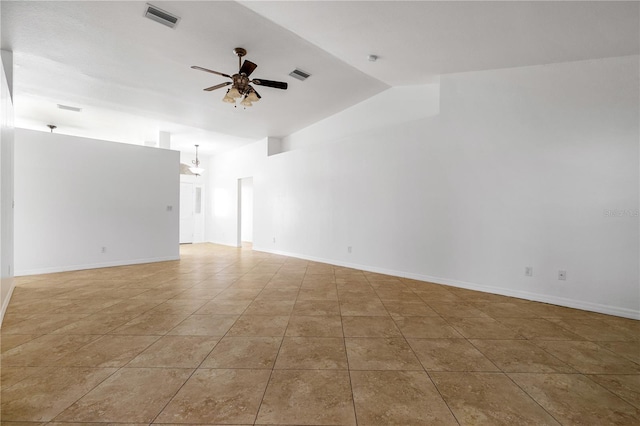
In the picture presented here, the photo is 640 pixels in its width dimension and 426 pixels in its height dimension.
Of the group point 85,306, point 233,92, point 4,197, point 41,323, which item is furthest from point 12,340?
point 233,92

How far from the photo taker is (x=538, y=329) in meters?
2.85

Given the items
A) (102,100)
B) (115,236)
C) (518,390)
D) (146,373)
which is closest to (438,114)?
(518,390)

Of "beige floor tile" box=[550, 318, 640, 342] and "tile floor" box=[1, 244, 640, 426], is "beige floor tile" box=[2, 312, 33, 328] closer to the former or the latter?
"tile floor" box=[1, 244, 640, 426]

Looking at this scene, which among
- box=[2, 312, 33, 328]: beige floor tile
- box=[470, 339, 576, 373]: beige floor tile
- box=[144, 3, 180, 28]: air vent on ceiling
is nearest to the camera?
box=[470, 339, 576, 373]: beige floor tile

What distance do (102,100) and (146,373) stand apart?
5836mm

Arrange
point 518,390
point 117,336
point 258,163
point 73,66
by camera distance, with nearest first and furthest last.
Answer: point 518,390, point 117,336, point 73,66, point 258,163

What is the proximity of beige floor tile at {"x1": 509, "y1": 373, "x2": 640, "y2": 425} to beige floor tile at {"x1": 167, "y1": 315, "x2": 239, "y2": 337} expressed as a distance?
2.49 meters

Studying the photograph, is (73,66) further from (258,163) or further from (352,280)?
(352,280)

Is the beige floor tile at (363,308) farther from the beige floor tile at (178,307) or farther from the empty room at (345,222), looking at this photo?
the beige floor tile at (178,307)

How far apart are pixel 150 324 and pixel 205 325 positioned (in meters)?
0.58

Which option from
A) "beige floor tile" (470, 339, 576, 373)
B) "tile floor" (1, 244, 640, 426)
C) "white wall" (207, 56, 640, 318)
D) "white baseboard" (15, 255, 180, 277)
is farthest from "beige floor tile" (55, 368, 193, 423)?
"white baseboard" (15, 255, 180, 277)

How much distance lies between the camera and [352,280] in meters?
4.86

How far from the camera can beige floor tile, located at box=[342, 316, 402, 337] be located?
2.68 m

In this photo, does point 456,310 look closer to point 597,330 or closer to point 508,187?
point 597,330
